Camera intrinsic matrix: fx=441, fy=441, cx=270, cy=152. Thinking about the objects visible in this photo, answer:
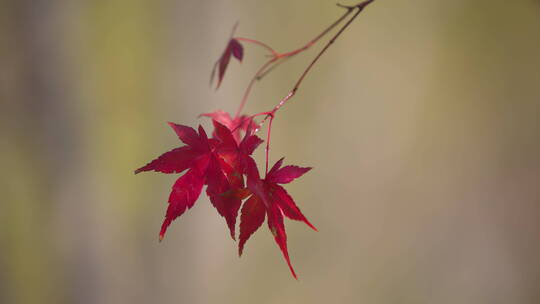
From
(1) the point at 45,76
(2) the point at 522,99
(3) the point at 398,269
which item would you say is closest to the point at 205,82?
(1) the point at 45,76

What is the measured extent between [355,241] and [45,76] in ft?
4.03

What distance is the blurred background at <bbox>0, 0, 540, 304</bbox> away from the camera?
1.43m

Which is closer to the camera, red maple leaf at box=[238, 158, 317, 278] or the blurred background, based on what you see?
red maple leaf at box=[238, 158, 317, 278]

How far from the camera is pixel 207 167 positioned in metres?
0.52

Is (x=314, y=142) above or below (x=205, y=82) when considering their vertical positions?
below

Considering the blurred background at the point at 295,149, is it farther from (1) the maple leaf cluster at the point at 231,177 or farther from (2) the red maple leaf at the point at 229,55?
(1) the maple leaf cluster at the point at 231,177

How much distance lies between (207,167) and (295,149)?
1056 millimetres

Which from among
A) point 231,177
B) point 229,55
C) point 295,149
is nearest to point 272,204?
point 231,177

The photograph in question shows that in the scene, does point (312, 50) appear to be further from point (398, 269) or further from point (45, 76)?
point (45, 76)

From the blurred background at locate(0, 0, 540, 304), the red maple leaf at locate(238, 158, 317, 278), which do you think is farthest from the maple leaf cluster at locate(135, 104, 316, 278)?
the blurred background at locate(0, 0, 540, 304)

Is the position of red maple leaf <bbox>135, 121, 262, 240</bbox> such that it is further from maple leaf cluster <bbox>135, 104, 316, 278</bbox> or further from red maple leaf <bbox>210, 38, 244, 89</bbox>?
Answer: red maple leaf <bbox>210, 38, 244, 89</bbox>

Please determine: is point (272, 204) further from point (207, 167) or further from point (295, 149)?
point (295, 149)

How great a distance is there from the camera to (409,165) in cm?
150

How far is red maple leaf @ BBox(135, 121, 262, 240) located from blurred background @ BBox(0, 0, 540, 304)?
104 cm
